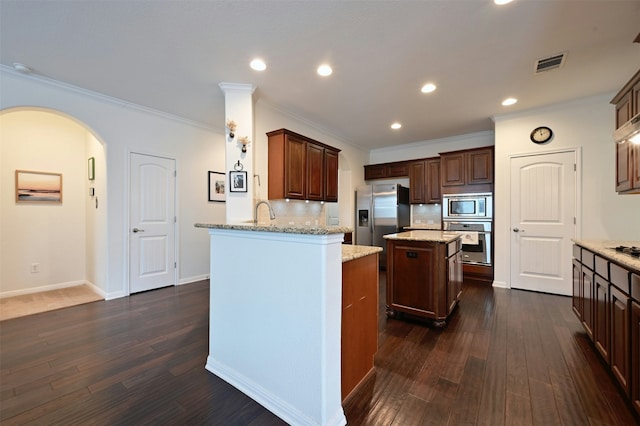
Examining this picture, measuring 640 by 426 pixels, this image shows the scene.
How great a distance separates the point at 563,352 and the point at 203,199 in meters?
4.98

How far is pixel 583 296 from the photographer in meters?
2.38

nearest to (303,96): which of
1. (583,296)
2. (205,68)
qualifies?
(205,68)

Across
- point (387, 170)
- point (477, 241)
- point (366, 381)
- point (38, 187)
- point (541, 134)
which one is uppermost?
point (541, 134)

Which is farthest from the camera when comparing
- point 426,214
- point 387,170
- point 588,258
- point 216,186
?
point 387,170

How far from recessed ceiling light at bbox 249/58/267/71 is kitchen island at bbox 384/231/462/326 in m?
2.27

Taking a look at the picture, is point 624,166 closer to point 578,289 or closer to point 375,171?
point 578,289

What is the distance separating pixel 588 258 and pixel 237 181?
3.54 m

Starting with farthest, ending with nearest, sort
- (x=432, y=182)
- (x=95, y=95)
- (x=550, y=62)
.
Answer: (x=432, y=182)
(x=95, y=95)
(x=550, y=62)

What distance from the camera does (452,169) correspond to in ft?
15.8

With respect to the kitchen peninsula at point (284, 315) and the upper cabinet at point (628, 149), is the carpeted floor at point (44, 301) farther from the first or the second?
the upper cabinet at point (628, 149)

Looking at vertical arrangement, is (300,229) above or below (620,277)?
above

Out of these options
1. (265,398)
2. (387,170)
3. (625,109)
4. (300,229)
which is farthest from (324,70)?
(387,170)

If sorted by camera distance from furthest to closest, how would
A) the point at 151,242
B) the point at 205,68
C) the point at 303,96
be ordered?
the point at 151,242, the point at 303,96, the point at 205,68

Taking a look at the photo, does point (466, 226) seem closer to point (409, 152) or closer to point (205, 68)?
point (409, 152)
